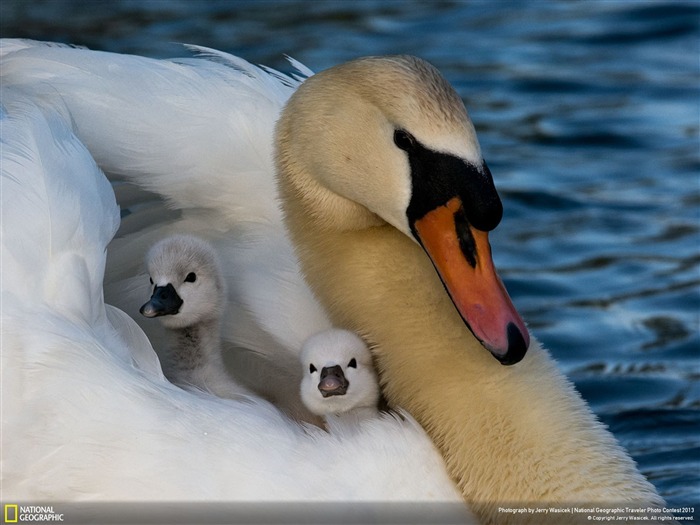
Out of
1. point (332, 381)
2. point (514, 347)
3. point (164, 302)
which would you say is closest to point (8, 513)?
point (164, 302)

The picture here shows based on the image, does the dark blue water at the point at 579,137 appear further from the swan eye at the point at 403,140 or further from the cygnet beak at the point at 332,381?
the swan eye at the point at 403,140

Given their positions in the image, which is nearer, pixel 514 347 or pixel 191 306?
pixel 514 347

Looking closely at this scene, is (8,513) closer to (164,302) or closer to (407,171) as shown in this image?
(164,302)

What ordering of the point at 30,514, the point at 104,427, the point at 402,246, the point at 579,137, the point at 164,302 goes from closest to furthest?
the point at 104,427, the point at 30,514, the point at 402,246, the point at 164,302, the point at 579,137

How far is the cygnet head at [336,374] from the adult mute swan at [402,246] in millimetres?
73

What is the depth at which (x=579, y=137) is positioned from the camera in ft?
29.4

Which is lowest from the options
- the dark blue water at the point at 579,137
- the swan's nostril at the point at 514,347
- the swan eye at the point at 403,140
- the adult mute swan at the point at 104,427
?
the dark blue water at the point at 579,137

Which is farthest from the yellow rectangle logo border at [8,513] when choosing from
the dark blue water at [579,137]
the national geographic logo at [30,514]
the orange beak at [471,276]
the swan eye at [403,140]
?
the dark blue water at [579,137]

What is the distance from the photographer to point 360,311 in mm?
4262

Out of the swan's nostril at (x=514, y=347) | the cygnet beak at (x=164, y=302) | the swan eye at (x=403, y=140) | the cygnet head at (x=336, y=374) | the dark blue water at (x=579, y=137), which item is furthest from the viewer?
the dark blue water at (x=579, y=137)

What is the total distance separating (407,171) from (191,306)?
86 cm

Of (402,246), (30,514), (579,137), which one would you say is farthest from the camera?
(579,137)

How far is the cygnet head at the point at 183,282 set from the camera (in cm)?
439

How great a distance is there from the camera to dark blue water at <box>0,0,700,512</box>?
21.0 feet
